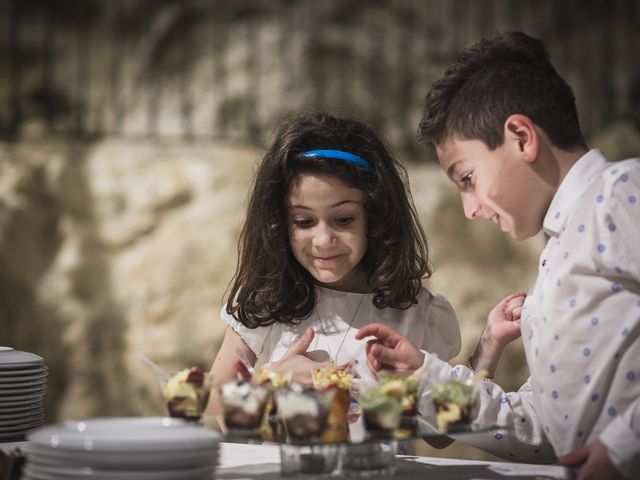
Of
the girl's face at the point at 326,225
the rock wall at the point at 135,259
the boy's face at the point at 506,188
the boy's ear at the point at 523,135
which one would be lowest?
the rock wall at the point at 135,259

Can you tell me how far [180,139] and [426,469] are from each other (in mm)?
4732

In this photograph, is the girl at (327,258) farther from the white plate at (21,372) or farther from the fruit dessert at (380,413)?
the fruit dessert at (380,413)

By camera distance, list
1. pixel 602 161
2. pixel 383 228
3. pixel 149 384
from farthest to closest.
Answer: pixel 149 384 < pixel 383 228 < pixel 602 161

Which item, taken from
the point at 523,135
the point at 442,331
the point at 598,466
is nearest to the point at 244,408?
the point at 598,466

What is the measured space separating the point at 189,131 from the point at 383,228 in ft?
13.0

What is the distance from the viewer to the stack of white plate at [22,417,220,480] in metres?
1.61

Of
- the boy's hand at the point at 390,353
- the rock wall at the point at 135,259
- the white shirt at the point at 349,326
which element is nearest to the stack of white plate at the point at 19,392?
the white shirt at the point at 349,326

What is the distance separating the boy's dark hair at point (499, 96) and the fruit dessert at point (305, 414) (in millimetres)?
761

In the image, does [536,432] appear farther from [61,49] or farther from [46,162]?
[61,49]

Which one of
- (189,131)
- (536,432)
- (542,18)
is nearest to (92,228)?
(189,131)

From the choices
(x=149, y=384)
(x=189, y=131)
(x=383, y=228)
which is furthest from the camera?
(x=189, y=131)

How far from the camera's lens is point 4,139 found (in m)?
6.26

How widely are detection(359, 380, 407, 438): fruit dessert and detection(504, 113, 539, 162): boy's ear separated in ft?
2.13

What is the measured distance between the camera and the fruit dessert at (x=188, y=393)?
201 centimetres
